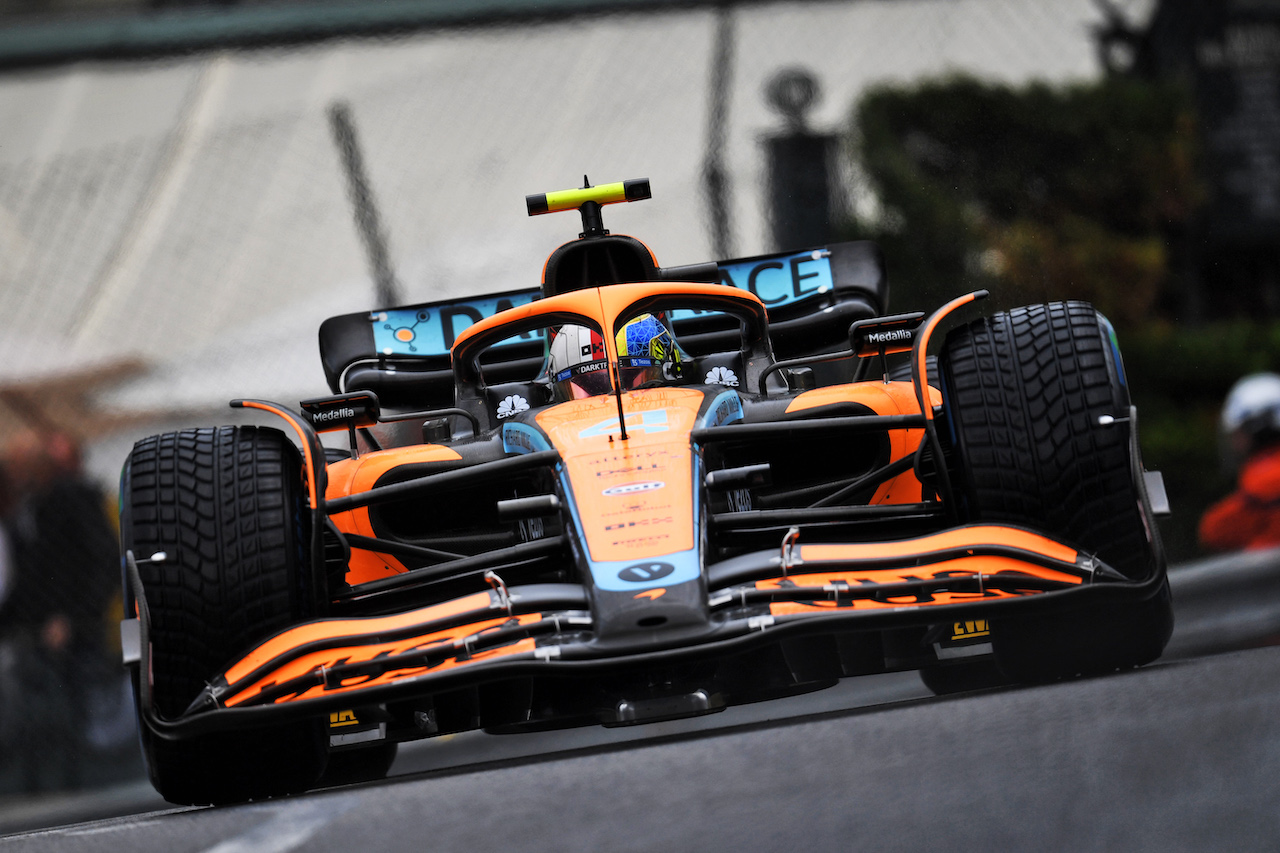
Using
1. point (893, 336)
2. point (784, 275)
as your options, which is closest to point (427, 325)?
point (784, 275)

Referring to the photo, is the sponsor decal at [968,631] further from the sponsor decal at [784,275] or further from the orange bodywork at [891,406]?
the sponsor decal at [784,275]

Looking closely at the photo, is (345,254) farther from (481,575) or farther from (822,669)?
(822,669)

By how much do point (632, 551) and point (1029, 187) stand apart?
8.19 m

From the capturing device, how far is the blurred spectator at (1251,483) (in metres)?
7.85

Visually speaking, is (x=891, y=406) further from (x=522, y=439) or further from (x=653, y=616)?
(x=653, y=616)

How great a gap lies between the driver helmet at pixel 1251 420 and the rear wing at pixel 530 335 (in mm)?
3414

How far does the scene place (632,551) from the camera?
318 cm

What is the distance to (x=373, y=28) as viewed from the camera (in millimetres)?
9289

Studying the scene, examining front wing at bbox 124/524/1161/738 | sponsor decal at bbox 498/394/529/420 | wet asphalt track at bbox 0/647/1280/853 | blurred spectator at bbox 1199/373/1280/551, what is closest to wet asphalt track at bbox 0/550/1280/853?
wet asphalt track at bbox 0/647/1280/853

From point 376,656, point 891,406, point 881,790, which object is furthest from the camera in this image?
point 891,406

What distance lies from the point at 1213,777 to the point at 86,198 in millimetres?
7911

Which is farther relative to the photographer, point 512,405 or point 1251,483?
point 1251,483

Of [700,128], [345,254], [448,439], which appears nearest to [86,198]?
[345,254]

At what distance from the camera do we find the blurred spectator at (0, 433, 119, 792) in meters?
8.08
